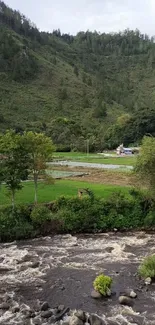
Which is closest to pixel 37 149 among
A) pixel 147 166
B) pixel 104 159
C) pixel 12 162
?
pixel 12 162

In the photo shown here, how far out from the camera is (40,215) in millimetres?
43562

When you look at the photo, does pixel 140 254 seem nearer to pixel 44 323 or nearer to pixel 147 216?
pixel 147 216

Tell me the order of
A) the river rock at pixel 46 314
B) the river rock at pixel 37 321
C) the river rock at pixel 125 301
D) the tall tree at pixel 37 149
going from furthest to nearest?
1. the tall tree at pixel 37 149
2. the river rock at pixel 125 301
3. the river rock at pixel 46 314
4. the river rock at pixel 37 321

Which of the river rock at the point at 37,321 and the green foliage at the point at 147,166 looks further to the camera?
the green foliage at the point at 147,166

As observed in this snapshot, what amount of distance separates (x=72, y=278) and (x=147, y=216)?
18.8 m

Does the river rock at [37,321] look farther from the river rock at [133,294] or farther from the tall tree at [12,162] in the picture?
the tall tree at [12,162]

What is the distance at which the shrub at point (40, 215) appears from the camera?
43.4 meters

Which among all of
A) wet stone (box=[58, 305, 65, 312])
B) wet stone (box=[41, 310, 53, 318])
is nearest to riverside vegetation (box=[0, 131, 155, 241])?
wet stone (box=[58, 305, 65, 312])

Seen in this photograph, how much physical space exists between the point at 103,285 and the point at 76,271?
5.26 meters

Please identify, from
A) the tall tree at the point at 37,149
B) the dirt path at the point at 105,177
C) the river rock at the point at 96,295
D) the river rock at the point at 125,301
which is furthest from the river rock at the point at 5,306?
the dirt path at the point at 105,177

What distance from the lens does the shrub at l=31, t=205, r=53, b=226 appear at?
43.4 metres

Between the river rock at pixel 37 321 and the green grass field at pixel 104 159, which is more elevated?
the green grass field at pixel 104 159

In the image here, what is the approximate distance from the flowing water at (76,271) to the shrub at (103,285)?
0.64 m

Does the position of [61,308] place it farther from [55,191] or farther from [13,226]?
[55,191]
